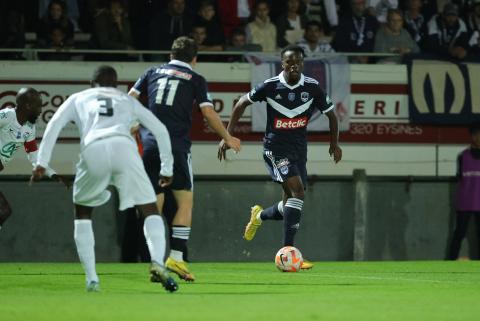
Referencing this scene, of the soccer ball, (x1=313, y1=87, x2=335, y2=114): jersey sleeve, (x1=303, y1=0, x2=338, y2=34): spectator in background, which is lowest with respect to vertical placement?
the soccer ball

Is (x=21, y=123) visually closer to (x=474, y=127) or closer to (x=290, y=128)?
(x=290, y=128)

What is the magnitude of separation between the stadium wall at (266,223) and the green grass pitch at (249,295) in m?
4.68

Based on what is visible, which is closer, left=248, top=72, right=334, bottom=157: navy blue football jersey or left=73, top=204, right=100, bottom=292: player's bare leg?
left=73, top=204, right=100, bottom=292: player's bare leg

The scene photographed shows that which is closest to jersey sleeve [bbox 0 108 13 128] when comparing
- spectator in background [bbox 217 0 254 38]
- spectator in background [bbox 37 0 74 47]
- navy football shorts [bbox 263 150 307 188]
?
navy football shorts [bbox 263 150 307 188]

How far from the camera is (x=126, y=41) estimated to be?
19.8 meters

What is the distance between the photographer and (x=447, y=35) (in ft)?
68.5

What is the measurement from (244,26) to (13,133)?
6.72 metres

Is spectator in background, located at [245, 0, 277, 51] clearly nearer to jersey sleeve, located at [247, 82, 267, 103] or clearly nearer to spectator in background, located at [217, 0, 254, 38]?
spectator in background, located at [217, 0, 254, 38]

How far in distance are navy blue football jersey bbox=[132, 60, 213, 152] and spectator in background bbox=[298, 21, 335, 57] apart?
25.2 ft

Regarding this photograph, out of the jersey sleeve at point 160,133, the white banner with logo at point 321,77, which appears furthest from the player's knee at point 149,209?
the white banner with logo at point 321,77

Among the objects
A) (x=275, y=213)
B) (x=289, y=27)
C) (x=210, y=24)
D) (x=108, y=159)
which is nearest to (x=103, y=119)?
(x=108, y=159)

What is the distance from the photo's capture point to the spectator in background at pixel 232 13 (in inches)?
806

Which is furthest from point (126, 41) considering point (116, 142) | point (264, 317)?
point (264, 317)

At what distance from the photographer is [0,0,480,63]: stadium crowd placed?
64.1ft
